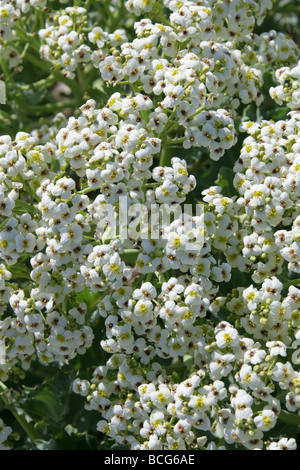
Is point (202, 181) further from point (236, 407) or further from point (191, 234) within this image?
point (236, 407)

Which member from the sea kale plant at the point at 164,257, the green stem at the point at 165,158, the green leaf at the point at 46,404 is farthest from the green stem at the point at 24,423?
the green stem at the point at 165,158

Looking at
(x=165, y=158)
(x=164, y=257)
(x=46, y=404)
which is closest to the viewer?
(x=164, y=257)

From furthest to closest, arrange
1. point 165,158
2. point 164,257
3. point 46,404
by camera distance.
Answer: point 46,404
point 165,158
point 164,257

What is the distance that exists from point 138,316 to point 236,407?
587 millimetres

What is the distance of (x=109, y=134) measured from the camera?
360 centimetres

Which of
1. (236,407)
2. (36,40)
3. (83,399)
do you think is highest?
(36,40)

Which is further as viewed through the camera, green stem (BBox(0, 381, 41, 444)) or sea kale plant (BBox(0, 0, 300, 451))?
green stem (BBox(0, 381, 41, 444))

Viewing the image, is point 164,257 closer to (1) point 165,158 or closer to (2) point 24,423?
(1) point 165,158

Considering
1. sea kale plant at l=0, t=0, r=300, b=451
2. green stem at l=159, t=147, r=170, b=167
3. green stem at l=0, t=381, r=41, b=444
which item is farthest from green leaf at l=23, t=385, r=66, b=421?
green stem at l=159, t=147, r=170, b=167

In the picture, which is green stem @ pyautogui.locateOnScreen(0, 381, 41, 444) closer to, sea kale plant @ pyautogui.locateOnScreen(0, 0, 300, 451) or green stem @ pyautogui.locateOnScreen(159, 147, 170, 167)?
sea kale plant @ pyautogui.locateOnScreen(0, 0, 300, 451)

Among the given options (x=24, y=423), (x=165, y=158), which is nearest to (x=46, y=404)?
(x=24, y=423)

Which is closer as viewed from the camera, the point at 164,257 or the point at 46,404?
the point at 164,257

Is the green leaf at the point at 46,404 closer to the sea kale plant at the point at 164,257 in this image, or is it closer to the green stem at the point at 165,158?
the sea kale plant at the point at 164,257
